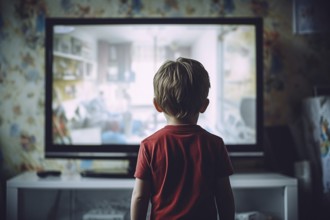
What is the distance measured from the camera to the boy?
119 cm

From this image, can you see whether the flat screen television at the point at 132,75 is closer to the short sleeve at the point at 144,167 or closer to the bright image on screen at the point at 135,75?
the bright image on screen at the point at 135,75

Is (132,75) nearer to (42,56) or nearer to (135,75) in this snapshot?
(135,75)

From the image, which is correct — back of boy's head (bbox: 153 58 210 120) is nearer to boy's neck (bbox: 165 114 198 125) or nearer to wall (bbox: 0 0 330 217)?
boy's neck (bbox: 165 114 198 125)

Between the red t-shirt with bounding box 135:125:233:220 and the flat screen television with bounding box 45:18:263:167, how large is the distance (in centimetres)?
93

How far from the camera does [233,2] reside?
2.43m

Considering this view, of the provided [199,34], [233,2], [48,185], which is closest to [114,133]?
[48,185]

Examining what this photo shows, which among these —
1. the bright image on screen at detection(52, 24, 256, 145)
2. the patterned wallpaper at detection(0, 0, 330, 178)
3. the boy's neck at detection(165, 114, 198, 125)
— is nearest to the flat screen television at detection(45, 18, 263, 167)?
Answer: the bright image on screen at detection(52, 24, 256, 145)

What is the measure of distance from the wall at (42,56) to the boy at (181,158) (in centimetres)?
130

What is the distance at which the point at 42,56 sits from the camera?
2.41 metres

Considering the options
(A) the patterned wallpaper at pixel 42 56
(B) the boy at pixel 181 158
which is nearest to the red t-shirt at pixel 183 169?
(B) the boy at pixel 181 158

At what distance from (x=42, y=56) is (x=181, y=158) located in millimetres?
1575

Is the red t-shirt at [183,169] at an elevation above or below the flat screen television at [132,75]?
below

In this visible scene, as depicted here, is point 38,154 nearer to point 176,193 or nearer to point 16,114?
point 16,114

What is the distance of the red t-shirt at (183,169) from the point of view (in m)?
1.19
